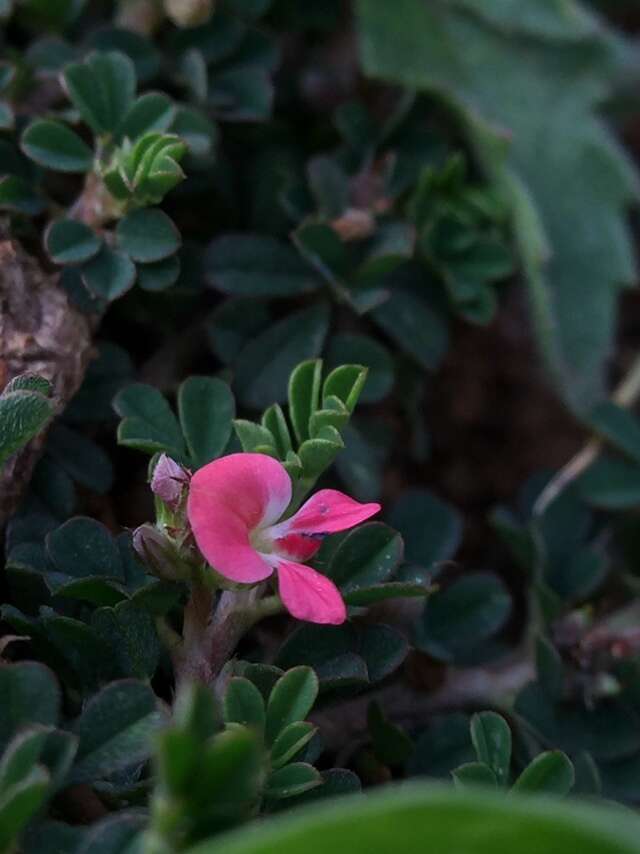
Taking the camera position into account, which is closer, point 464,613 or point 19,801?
point 19,801

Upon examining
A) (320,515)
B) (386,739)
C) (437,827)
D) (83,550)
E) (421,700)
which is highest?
(437,827)

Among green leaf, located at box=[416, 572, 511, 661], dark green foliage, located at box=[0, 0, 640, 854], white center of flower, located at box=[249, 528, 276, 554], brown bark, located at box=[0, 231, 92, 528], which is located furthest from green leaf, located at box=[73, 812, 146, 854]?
green leaf, located at box=[416, 572, 511, 661]

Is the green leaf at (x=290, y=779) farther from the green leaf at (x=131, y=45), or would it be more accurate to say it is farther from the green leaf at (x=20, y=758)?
the green leaf at (x=131, y=45)

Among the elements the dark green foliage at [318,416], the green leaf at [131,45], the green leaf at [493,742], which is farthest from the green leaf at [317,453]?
the green leaf at [131,45]

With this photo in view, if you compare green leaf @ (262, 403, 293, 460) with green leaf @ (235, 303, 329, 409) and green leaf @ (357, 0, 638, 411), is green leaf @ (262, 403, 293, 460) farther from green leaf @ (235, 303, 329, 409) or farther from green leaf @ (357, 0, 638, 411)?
green leaf @ (357, 0, 638, 411)

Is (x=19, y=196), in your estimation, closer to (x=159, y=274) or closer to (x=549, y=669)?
(x=159, y=274)

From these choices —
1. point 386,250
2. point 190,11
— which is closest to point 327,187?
point 386,250
